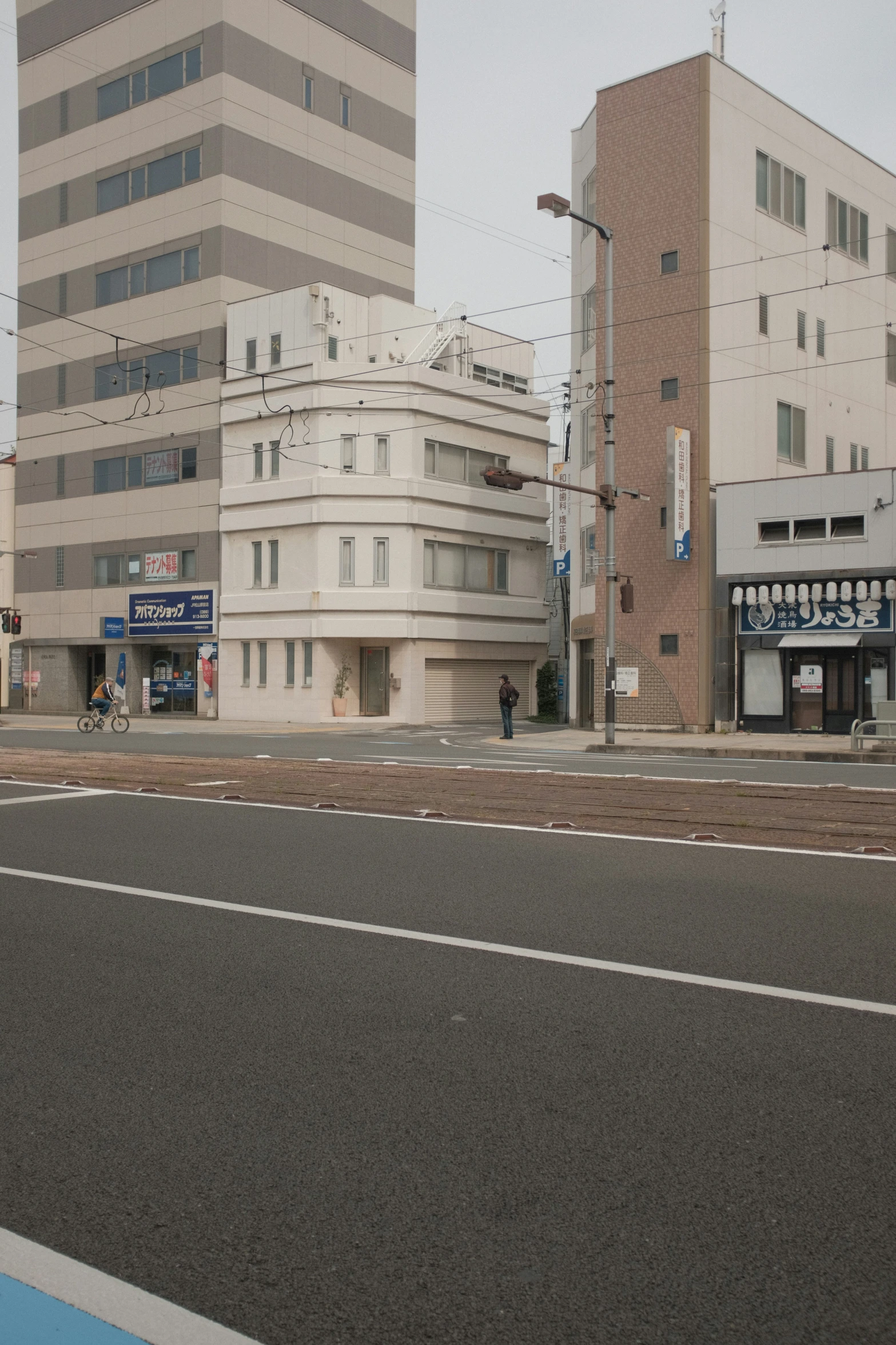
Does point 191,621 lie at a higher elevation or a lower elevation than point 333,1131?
higher

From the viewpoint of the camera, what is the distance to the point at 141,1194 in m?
3.53

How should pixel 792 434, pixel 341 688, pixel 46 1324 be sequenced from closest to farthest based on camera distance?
pixel 46 1324 < pixel 792 434 < pixel 341 688

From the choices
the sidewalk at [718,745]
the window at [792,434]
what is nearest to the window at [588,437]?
the window at [792,434]

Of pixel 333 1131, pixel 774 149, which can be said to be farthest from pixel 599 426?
pixel 333 1131

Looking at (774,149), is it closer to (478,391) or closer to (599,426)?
(599,426)

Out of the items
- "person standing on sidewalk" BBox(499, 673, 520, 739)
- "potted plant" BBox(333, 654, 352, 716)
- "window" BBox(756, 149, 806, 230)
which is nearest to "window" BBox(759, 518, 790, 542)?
"person standing on sidewalk" BBox(499, 673, 520, 739)

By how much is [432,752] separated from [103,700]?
12325 mm

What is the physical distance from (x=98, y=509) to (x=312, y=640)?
1361cm

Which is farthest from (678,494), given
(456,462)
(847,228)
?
(456,462)

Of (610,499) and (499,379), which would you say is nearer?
(610,499)

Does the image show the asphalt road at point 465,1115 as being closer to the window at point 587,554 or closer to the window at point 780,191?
the window at point 587,554

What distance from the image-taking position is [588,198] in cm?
3653

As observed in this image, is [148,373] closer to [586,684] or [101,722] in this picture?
[101,722]

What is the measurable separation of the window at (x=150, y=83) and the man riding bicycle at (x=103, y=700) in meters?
27.5
